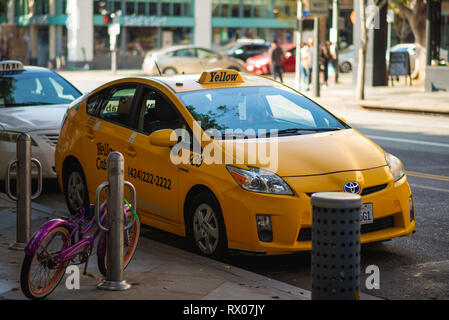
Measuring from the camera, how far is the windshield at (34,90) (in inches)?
457

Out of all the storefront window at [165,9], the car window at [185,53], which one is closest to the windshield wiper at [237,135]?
the car window at [185,53]

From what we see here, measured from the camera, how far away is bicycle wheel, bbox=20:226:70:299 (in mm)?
5621

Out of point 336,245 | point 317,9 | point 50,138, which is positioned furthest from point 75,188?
point 317,9

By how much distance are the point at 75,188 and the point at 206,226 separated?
2372 millimetres

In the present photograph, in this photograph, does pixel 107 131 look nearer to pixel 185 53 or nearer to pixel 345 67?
pixel 185 53

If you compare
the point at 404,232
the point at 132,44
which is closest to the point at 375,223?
the point at 404,232

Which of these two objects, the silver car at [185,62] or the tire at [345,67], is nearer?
the silver car at [185,62]

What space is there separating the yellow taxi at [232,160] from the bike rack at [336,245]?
1.61 m

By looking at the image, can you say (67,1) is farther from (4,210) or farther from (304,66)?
(4,210)

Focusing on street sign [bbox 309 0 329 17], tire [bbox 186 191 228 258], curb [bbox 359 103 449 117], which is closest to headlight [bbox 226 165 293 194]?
tire [bbox 186 191 228 258]

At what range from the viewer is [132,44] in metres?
62.1

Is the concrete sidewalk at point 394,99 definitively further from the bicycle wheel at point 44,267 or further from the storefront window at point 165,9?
the storefront window at point 165,9

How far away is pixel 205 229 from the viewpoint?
6.95 metres
